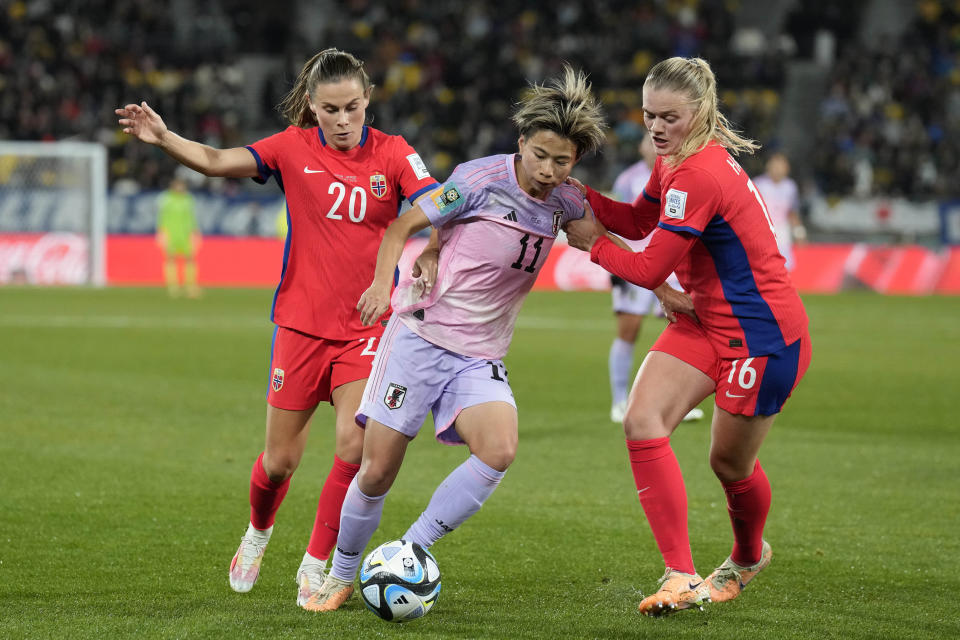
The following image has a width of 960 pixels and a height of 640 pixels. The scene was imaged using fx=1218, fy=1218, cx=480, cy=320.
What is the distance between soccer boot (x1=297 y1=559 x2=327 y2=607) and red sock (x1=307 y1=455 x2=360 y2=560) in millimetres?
47

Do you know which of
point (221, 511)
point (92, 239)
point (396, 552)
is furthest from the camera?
point (92, 239)

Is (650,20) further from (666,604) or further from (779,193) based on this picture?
(666,604)

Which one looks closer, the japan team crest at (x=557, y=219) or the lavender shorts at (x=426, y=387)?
the lavender shorts at (x=426, y=387)

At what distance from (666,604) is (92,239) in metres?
22.1

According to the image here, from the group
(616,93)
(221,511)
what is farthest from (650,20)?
(221,511)

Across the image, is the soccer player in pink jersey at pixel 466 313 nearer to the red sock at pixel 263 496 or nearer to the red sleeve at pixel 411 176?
the red sleeve at pixel 411 176

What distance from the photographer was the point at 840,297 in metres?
22.8

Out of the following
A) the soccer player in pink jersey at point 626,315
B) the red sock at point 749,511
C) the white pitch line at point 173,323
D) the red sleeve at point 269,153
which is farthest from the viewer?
the white pitch line at point 173,323

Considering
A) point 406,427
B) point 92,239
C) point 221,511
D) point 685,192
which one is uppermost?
point 685,192

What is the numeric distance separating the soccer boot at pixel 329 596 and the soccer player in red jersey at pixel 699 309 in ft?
3.68

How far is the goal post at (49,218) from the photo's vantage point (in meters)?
24.2

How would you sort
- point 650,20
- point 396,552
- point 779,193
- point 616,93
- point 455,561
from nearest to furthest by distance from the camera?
point 396,552 < point 455,561 < point 779,193 < point 616,93 < point 650,20

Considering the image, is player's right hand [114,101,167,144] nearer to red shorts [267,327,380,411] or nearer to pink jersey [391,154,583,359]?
red shorts [267,327,380,411]

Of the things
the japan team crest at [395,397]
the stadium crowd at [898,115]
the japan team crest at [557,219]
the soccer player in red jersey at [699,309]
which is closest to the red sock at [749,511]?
the soccer player in red jersey at [699,309]
